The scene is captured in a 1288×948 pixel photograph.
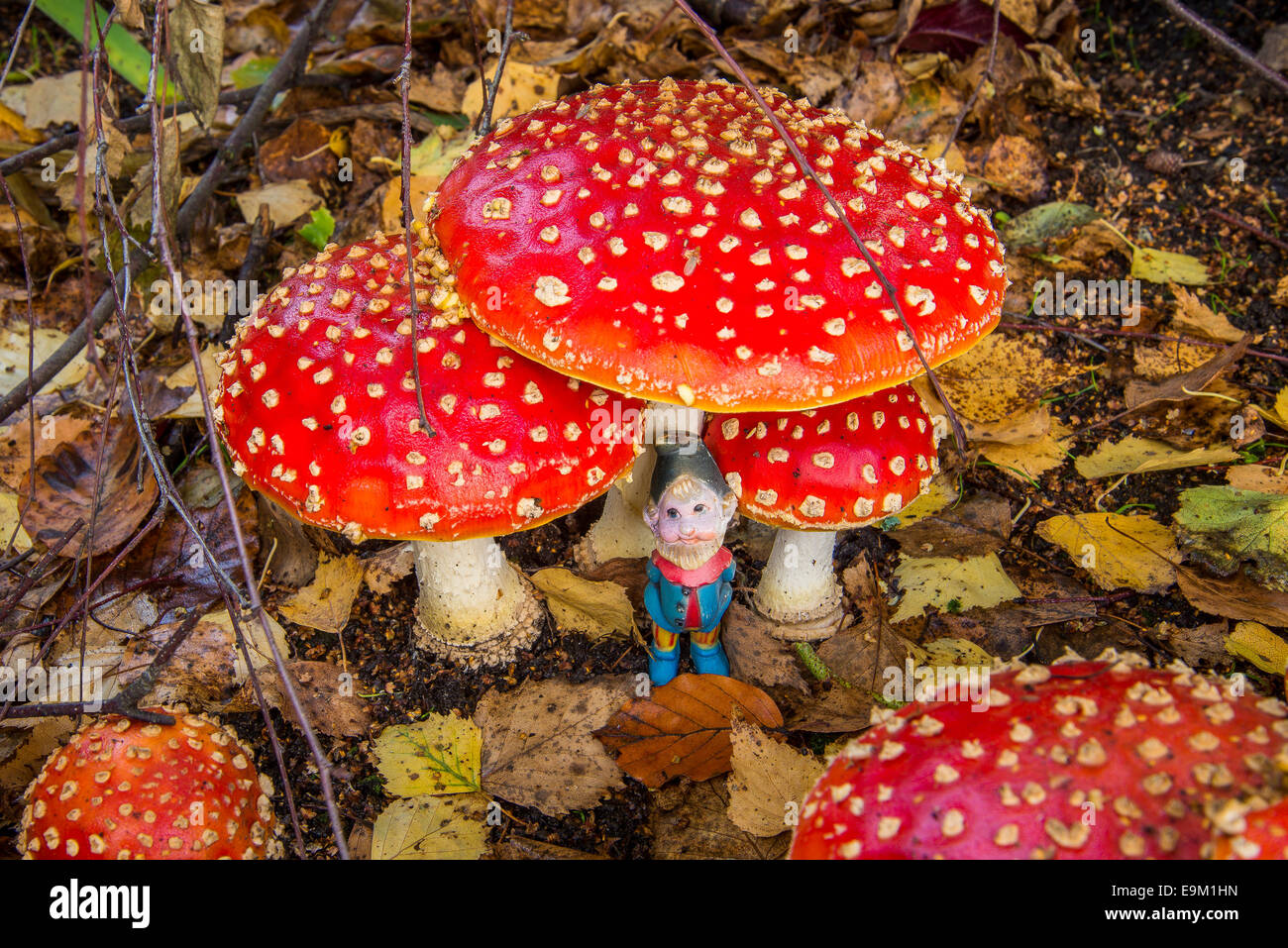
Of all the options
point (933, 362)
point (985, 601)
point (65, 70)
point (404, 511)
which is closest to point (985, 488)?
point (985, 601)

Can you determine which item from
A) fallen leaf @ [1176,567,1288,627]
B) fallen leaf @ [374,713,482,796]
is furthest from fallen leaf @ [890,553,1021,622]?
fallen leaf @ [374,713,482,796]

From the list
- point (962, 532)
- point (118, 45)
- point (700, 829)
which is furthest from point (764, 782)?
point (118, 45)

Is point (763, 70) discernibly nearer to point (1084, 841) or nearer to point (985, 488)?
point (985, 488)

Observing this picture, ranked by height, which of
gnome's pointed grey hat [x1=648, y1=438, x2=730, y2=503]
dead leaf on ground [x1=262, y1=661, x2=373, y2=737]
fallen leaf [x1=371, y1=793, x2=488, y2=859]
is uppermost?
gnome's pointed grey hat [x1=648, y1=438, x2=730, y2=503]

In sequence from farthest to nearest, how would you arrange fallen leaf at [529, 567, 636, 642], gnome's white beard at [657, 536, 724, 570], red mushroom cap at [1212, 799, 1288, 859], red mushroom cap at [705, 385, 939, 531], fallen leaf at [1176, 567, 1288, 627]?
fallen leaf at [529, 567, 636, 642] < fallen leaf at [1176, 567, 1288, 627] < gnome's white beard at [657, 536, 724, 570] < red mushroom cap at [705, 385, 939, 531] < red mushroom cap at [1212, 799, 1288, 859]

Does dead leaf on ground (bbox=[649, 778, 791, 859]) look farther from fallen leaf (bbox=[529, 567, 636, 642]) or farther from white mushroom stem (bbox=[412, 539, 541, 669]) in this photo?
white mushroom stem (bbox=[412, 539, 541, 669])

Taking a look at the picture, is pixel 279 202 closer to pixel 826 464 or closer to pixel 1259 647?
pixel 826 464

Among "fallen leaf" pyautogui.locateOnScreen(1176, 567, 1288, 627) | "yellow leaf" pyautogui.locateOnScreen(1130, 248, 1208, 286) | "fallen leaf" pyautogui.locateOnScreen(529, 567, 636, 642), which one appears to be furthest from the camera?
"yellow leaf" pyautogui.locateOnScreen(1130, 248, 1208, 286)
